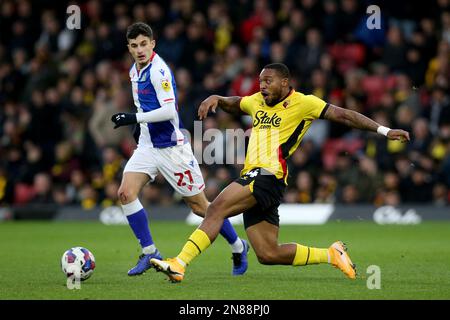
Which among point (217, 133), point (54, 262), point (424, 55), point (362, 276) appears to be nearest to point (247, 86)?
point (217, 133)

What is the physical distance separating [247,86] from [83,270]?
9.65 metres

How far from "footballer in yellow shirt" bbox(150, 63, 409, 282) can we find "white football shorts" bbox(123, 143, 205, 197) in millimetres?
1019

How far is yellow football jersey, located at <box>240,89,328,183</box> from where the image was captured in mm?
9320

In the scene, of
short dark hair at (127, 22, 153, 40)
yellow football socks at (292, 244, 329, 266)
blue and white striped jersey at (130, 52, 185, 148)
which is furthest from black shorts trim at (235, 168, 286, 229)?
short dark hair at (127, 22, 153, 40)

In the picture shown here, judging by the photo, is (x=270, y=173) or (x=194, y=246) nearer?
(x=194, y=246)

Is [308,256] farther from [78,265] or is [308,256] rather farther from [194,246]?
[78,265]

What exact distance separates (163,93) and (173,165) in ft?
2.55

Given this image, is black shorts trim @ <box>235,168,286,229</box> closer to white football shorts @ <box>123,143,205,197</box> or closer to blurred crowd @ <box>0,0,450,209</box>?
white football shorts @ <box>123,143,205,197</box>

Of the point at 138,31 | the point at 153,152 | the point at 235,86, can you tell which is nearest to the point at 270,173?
the point at 153,152

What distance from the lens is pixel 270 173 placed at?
926 cm

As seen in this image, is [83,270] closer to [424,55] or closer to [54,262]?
[54,262]

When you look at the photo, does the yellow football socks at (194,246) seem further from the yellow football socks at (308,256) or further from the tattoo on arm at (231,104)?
the tattoo on arm at (231,104)

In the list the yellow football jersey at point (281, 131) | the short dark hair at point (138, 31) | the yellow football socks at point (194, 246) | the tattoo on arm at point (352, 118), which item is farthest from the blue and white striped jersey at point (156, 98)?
the tattoo on arm at point (352, 118)

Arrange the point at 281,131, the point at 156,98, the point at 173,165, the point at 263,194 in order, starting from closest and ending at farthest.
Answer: the point at 263,194 < the point at 281,131 < the point at 156,98 < the point at 173,165
